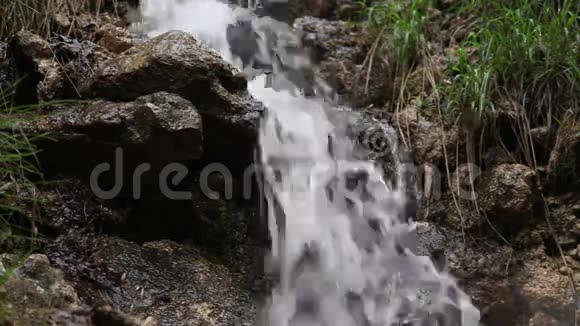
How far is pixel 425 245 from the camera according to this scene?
3256 millimetres

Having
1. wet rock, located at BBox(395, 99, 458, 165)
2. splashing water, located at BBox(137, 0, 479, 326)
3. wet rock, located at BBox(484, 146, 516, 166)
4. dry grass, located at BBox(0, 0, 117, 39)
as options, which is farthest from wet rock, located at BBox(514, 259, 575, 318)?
dry grass, located at BBox(0, 0, 117, 39)

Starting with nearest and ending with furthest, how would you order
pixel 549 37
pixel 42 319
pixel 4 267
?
pixel 42 319 < pixel 4 267 < pixel 549 37

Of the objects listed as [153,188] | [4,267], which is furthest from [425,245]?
[4,267]

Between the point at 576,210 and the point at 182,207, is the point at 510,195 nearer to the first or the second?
the point at 576,210

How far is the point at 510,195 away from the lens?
3.19 m

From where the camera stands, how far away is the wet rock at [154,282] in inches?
97.1

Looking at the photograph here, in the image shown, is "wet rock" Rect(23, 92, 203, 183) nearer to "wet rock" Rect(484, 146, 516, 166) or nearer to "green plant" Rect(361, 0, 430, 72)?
"wet rock" Rect(484, 146, 516, 166)

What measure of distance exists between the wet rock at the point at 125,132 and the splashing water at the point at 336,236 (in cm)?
60

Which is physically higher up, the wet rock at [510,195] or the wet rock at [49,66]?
the wet rock at [49,66]

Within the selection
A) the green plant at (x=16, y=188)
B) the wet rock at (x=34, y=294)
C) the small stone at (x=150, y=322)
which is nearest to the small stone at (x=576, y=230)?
the small stone at (x=150, y=322)

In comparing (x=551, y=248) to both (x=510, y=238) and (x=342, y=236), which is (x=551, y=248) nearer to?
(x=510, y=238)

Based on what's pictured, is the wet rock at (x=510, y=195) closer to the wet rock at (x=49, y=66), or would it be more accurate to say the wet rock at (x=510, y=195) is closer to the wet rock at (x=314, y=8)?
the wet rock at (x=49, y=66)

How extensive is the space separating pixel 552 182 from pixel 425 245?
2.69ft

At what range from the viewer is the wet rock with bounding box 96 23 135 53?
355cm
